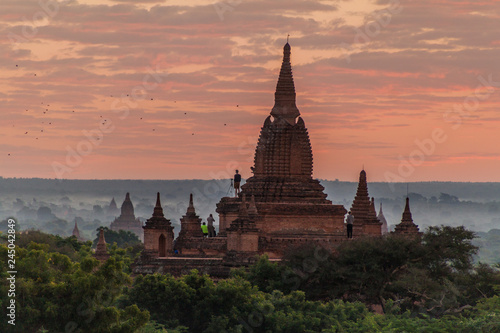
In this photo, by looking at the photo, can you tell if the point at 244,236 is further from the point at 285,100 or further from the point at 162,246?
the point at 285,100

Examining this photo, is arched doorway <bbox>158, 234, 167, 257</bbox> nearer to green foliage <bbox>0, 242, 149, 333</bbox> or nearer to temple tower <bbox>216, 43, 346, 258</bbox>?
temple tower <bbox>216, 43, 346, 258</bbox>

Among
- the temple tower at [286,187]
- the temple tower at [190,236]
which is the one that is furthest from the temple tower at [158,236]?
the temple tower at [286,187]

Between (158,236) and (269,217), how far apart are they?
16.5 ft

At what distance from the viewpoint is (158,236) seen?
220 ft

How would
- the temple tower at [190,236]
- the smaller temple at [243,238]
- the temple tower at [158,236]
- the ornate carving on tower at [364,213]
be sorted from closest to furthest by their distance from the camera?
the smaller temple at [243,238] → the temple tower at [158,236] → the temple tower at [190,236] → the ornate carving on tower at [364,213]

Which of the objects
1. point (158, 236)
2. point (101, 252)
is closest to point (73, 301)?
point (158, 236)

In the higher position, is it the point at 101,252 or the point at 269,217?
the point at 269,217

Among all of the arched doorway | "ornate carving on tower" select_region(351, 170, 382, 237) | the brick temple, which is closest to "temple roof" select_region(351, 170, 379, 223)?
"ornate carving on tower" select_region(351, 170, 382, 237)

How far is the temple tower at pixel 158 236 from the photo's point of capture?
66.8 metres

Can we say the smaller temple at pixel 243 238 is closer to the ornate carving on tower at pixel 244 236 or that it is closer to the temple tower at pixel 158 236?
the ornate carving on tower at pixel 244 236

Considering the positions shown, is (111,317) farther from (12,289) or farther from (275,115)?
(275,115)

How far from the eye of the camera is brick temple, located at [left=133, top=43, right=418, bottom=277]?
63812 mm

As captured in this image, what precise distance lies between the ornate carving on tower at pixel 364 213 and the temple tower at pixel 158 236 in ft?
35.2

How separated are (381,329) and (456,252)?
39.9 feet
